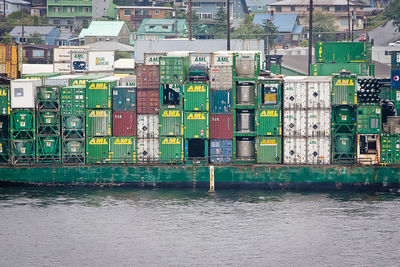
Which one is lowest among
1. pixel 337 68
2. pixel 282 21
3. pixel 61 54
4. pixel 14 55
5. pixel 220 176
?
pixel 220 176

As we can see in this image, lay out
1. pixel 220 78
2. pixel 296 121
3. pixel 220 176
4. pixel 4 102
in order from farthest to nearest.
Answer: pixel 4 102 < pixel 220 176 < pixel 220 78 < pixel 296 121

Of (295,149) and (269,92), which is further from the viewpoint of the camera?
(295,149)

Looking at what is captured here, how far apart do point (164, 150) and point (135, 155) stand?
9.72 ft

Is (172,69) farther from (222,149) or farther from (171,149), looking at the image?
(222,149)

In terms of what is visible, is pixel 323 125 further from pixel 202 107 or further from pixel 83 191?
pixel 83 191

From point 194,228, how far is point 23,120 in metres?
23.4

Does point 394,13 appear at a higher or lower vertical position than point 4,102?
higher

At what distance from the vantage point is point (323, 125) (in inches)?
2936

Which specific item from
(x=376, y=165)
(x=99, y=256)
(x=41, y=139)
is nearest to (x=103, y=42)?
(x=41, y=139)

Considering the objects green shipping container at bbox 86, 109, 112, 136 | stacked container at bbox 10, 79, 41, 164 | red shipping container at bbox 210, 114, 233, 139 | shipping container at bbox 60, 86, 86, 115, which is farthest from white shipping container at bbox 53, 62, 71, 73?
red shipping container at bbox 210, 114, 233, 139

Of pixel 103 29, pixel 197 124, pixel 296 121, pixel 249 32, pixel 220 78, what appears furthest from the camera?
pixel 103 29

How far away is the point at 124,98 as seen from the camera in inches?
2997

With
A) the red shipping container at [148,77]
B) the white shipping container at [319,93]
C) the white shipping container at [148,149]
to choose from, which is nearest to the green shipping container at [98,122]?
the white shipping container at [148,149]

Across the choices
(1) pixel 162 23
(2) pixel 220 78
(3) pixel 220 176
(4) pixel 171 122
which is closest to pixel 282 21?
(1) pixel 162 23
